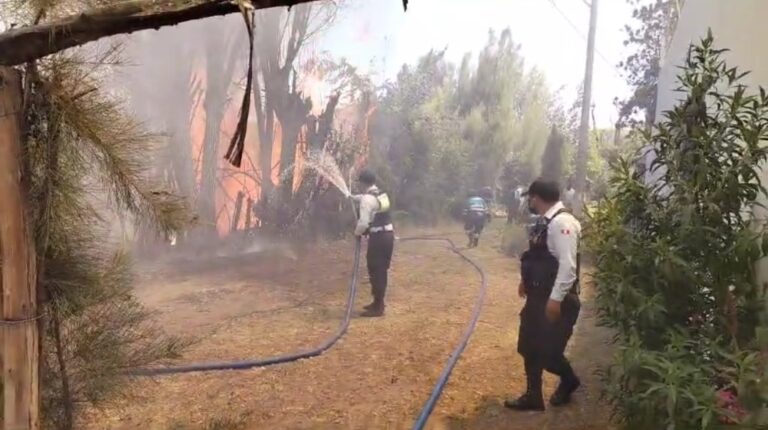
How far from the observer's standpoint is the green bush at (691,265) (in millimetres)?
2027

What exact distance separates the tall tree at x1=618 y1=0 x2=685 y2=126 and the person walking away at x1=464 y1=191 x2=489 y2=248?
106 centimetres

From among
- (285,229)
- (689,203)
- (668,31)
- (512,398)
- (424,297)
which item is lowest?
(512,398)

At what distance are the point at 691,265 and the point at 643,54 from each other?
2.12m

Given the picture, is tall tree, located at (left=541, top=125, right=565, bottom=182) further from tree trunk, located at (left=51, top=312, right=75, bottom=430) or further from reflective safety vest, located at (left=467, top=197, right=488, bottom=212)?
tree trunk, located at (left=51, top=312, right=75, bottom=430)

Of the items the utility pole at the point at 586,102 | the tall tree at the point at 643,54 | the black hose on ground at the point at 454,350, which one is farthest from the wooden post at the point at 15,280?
the tall tree at the point at 643,54

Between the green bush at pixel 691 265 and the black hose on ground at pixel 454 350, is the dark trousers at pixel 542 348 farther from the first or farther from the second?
the green bush at pixel 691 265

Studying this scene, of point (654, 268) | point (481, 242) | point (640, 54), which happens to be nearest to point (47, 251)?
point (654, 268)

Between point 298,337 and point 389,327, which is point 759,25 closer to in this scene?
point 389,327

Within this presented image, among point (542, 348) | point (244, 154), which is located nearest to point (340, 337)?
point (542, 348)

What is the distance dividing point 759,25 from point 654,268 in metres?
1.16

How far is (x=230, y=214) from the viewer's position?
482 centimetres

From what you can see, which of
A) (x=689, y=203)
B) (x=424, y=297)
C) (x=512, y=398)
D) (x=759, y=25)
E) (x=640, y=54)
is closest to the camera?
(x=689, y=203)

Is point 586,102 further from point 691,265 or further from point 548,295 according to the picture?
point 691,265

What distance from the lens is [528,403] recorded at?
330 centimetres
